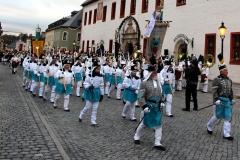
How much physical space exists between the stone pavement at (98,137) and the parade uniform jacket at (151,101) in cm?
61

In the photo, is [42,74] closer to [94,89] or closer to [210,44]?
[94,89]

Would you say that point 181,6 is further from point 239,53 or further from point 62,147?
point 62,147

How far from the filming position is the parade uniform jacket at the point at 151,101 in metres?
5.99

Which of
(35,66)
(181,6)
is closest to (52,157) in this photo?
(35,66)

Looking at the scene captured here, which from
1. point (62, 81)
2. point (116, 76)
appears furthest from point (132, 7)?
point (62, 81)

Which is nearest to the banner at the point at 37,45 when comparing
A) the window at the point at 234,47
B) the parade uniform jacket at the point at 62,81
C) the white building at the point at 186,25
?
the parade uniform jacket at the point at 62,81

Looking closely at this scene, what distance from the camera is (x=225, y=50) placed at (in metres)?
19.2

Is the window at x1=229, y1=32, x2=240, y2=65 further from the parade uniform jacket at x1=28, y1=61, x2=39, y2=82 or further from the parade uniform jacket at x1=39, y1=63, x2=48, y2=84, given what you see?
the parade uniform jacket at x1=28, y1=61, x2=39, y2=82

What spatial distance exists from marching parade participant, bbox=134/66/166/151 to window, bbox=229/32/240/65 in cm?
1430

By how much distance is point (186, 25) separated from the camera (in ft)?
73.6

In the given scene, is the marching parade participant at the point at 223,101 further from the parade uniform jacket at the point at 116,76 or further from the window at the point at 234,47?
the window at the point at 234,47

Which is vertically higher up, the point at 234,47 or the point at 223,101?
the point at 234,47

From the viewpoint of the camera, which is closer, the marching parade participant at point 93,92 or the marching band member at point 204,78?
the marching parade participant at point 93,92

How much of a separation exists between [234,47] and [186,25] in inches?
198
